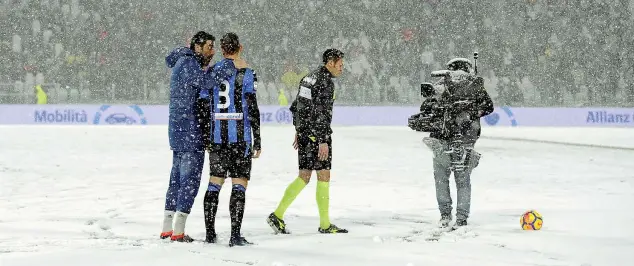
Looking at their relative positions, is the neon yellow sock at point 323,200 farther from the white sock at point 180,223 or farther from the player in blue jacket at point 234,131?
the white sock at point 180,223

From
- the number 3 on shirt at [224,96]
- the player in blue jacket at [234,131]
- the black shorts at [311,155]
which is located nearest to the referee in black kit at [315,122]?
the black shorts at [311,155]

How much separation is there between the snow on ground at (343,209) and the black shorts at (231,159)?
57 cm

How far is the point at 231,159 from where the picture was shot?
627 cm

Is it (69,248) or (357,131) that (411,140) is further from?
(69,248)

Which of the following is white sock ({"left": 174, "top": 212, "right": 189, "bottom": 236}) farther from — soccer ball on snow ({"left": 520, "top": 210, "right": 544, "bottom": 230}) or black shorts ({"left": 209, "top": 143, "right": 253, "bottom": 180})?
soccer ball on snow ({"left": 520, "top": 210, "right": 544, "bottom": 230})

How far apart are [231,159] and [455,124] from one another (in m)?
2.27

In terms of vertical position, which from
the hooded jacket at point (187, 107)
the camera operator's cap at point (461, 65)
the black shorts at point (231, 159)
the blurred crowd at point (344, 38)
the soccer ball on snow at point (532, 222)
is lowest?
the soccer ball on snow at point (532, 222)

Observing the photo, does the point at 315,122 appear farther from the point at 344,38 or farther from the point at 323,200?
the point at 344,38

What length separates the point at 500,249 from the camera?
20.5 ft

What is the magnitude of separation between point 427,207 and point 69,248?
443 centimetres

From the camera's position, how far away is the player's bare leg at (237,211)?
623cm

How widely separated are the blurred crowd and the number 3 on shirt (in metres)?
26.1

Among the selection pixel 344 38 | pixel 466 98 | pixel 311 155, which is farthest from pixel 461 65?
pixel 344 38

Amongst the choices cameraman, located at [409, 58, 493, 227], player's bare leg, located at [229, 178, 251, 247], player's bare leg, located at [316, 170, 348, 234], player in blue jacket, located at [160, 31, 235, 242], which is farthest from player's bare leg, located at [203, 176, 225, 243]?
cameraman, located at [409, 58, 493, 227]
